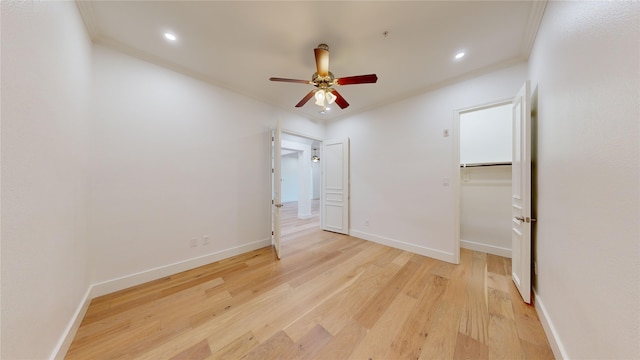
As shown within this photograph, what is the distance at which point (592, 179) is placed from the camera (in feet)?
3.31

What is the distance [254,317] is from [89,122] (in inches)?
100

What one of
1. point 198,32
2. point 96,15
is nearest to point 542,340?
point 198,32

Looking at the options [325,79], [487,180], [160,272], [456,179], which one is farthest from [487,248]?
[160,272]

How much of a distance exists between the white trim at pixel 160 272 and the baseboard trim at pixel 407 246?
7.20 ft

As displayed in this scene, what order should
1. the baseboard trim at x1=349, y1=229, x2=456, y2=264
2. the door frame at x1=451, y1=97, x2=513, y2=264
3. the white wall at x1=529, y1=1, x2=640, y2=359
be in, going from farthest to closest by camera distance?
the baseboard trim at x1=349, y1=229, x2=456, y2=264
the door frame at x1=451, y1=97, x2=513, y2=264
the white wall at x1=529, y1=1, x2=640, y2=359

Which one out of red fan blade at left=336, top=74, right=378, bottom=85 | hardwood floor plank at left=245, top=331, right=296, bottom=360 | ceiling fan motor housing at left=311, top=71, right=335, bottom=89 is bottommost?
hardwood floor plank at left=245, top=331, right=296, bottom=360

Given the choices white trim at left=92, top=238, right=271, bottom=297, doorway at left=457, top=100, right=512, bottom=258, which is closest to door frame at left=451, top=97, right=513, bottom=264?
doorway at left=457, top=100, right=512, bottom=258

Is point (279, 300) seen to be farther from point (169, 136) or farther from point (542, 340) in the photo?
point (169, 136)

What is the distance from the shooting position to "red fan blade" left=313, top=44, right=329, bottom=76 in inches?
74.8

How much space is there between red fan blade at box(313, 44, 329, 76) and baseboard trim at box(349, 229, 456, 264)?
9.69 ft

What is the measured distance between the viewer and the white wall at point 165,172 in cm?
205

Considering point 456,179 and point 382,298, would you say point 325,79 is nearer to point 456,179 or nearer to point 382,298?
point 456,179

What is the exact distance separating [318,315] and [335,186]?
290 centimetres

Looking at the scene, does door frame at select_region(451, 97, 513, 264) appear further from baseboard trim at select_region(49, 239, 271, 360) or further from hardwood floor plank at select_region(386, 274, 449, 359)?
baseboard trim at select_region(49, 239, 271, 360)
